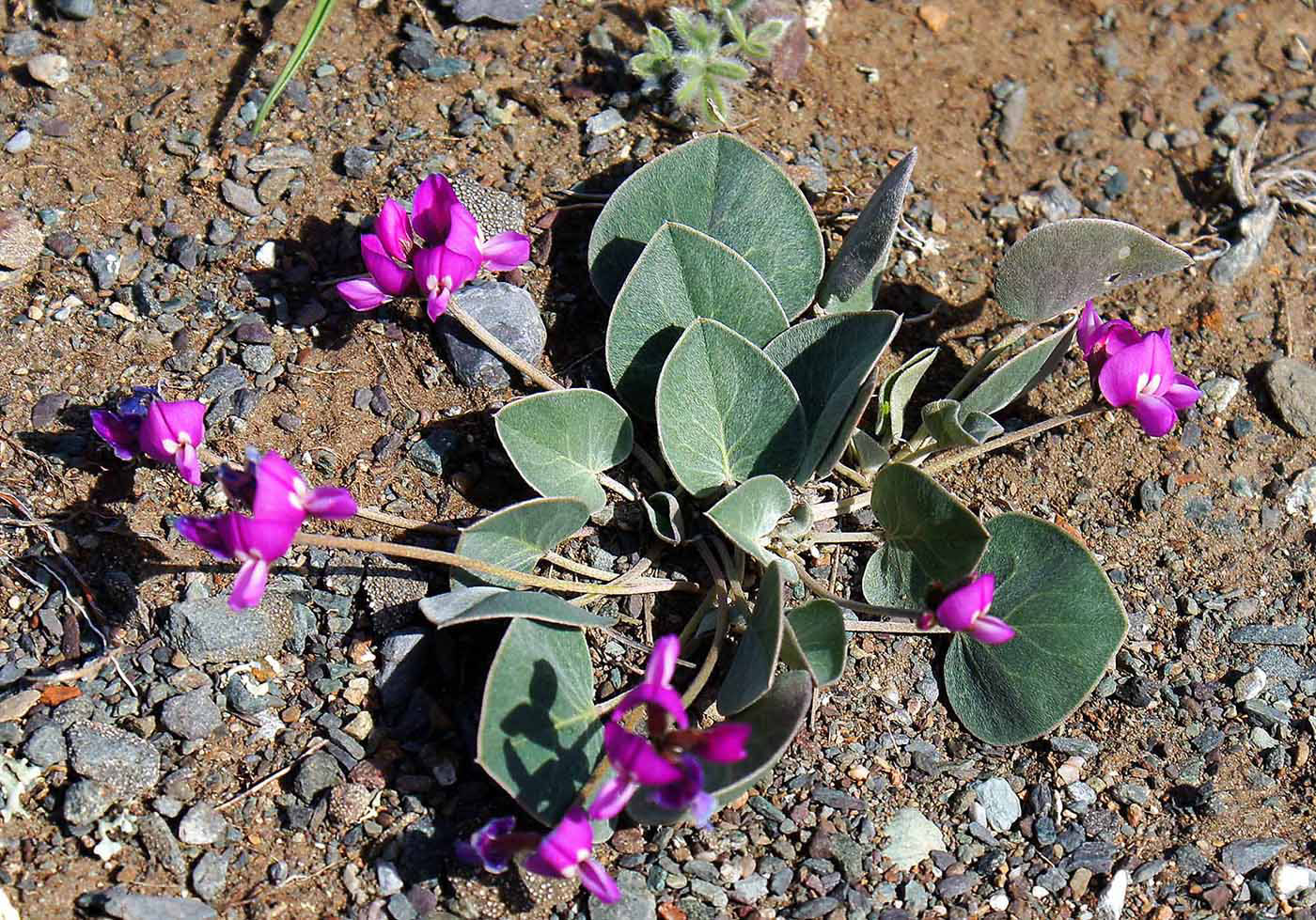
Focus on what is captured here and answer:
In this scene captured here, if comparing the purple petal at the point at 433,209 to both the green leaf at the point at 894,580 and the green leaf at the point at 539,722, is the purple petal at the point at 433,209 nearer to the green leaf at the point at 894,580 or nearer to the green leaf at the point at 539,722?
the green leaf at the point at 539,722

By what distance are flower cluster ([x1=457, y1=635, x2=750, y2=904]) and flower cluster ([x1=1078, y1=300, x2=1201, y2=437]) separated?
3.93 feet

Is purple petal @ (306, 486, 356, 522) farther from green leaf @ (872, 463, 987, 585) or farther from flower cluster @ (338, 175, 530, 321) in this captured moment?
green leaf @ (872, 463, 987, 585)

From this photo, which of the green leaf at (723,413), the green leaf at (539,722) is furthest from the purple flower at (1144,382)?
the green leaf at (539,722)

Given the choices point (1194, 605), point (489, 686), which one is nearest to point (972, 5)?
point (1194, 605)

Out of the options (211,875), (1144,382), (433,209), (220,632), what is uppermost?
(433,209)

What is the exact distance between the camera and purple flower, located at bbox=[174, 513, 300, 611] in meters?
2.10

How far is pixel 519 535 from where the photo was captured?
2.48 meters

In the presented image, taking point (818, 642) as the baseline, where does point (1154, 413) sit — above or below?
above

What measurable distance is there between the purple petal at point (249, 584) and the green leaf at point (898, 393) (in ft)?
4.80

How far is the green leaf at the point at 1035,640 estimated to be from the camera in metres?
2.51

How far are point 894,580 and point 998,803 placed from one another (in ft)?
1.64

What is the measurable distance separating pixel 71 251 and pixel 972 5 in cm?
275

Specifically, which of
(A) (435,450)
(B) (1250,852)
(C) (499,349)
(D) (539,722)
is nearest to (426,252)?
(C) (499,349)

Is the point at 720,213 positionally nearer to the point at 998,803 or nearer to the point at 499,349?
the point at 499,349
